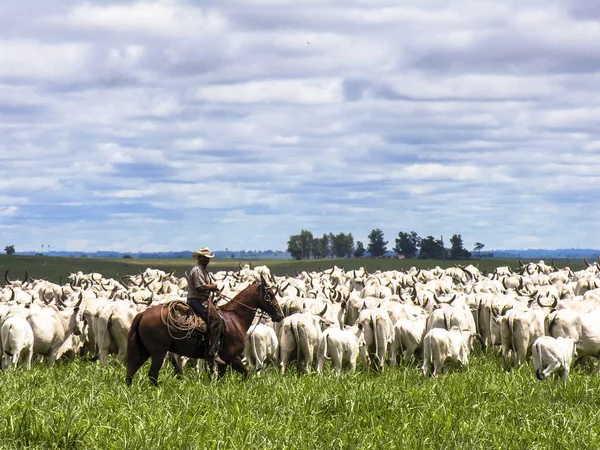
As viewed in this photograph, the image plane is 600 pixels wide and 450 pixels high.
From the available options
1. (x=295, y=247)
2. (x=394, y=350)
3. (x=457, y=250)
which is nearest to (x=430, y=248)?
(x=457, y=250)

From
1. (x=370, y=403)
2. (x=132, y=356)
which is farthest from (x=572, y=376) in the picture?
(x=132, y=356)

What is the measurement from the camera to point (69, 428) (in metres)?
11.9

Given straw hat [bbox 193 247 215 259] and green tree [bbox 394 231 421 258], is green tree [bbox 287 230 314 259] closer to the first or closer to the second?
green tree [bbox 394 231 421 258]

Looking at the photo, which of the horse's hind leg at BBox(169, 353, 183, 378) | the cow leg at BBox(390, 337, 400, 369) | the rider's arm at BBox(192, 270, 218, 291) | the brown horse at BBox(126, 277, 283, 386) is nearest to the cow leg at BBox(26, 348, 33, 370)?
the horse's hind leg at BBox(169, 353, 183, 378)

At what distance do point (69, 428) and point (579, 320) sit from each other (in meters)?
11.2

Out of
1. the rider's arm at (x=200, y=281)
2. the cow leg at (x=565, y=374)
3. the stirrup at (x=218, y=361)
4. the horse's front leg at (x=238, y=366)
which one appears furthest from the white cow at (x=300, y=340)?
the cow leg at (x=565, y=374)

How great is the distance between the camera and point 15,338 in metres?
19.2

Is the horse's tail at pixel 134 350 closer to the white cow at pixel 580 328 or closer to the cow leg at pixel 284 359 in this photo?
the cow leg at pixel 284 359

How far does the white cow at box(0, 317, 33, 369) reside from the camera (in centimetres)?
1916

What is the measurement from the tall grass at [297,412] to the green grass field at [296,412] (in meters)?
0.02

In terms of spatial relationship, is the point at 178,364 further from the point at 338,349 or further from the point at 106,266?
the point at 106,266

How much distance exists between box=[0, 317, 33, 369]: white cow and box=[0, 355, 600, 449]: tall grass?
1.53 m

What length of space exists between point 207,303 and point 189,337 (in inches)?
29.3

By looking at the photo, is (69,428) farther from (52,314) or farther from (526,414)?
(52,314)
